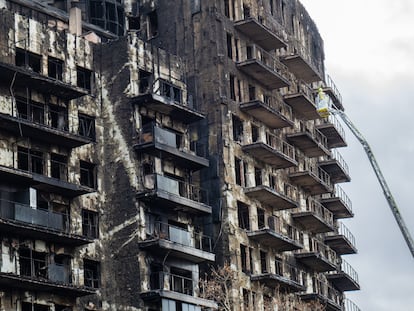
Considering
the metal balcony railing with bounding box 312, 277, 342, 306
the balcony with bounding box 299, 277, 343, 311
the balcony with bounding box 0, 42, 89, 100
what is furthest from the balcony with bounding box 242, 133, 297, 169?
the balcony with bounding box 0, 42, 89, 100

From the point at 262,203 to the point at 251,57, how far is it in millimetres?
12181

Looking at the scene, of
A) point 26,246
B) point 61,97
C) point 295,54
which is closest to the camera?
point 26,246

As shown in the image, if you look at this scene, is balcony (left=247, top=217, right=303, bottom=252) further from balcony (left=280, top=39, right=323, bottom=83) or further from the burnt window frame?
balcony (left=280, top=39, right=323, bottom=83)

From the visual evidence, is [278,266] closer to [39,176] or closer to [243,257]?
[243,257]

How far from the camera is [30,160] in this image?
248ft

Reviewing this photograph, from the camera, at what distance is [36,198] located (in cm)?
7500

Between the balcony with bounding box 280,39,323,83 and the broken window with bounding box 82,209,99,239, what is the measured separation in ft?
91.6

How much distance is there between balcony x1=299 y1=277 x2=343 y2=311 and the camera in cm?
9538

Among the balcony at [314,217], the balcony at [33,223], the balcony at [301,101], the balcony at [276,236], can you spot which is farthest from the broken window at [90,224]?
the balcony at [301,101]

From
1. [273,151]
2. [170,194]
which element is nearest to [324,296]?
[273,151]

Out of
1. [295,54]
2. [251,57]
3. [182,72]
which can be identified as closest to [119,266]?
[182,72]

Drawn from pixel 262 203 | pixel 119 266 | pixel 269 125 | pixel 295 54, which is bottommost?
pixel 119 266

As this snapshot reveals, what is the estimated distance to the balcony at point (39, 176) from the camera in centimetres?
7262

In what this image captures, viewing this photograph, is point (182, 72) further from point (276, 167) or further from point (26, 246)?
point (26, 246)
